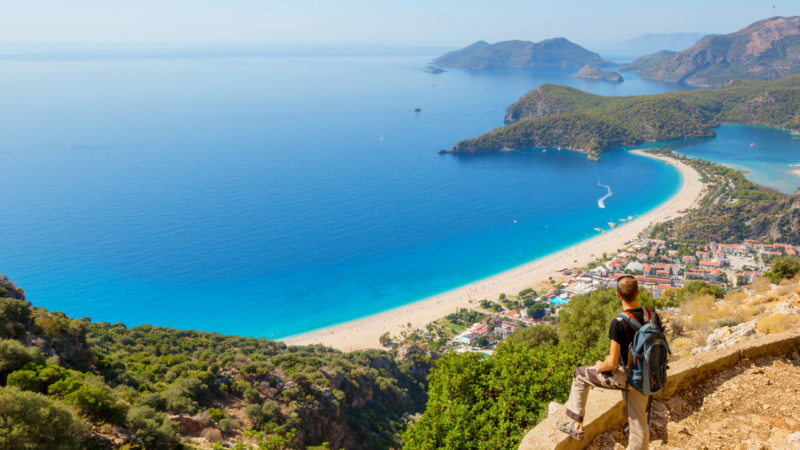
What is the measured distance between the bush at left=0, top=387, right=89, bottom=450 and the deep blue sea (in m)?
39.0

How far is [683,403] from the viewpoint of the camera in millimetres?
6328

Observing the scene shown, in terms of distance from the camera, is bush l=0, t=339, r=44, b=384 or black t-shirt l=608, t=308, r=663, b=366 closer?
black t-shirt l=608, t=308, r=663, b=366

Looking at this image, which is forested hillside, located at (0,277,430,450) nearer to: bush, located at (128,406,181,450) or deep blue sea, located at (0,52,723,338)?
bush, located at (128,406,181,450)

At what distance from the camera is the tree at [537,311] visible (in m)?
45.6

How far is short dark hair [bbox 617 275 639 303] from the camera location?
4.07 m

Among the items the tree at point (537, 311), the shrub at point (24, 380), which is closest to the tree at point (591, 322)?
the shrub at point (24, 380)

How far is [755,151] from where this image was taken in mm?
109312

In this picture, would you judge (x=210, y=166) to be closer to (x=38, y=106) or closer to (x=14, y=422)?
(x=14, y=422)

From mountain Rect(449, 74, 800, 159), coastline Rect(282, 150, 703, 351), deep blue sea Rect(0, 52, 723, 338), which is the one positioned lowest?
coastline Rect(282, 150, 703, 351)

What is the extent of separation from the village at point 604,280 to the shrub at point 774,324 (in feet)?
98.4

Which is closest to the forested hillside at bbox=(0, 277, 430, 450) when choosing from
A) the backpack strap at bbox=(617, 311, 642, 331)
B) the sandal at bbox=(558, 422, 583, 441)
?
the sandal at bbox=(558, 422, 583, 441)

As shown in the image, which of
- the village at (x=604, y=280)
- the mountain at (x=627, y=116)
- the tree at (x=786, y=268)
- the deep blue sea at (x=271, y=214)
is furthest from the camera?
the mountain at (x=627, y=116)

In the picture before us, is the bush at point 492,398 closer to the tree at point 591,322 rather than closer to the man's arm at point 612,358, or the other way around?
the man's arm at point 612,358

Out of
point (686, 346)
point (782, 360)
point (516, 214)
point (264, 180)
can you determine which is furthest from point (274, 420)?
point (264, 180)
